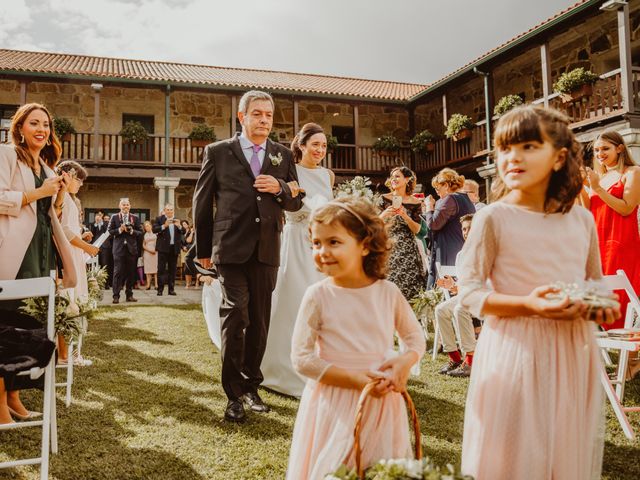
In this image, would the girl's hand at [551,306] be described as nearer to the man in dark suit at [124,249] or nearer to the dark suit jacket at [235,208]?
the dark suit jacket at [235,208]

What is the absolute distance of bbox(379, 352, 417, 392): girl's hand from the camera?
158cm

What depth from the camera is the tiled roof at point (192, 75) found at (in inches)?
666

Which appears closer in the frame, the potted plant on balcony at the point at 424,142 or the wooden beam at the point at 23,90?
the wooden beam at the point at 23,90

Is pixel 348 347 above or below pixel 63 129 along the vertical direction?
below

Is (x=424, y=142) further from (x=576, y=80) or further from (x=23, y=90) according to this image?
(x=23, y=90)

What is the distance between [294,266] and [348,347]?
2329 mm

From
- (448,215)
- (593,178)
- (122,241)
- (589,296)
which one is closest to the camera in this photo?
(589,296)

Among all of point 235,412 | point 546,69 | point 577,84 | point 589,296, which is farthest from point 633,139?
point 589,296

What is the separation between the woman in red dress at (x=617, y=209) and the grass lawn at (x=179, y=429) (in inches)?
35.6

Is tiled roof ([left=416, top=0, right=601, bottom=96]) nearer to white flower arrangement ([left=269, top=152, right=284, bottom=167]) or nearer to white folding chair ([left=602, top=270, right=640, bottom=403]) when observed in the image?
white folding chair ([left=602, top=270, right=640, bottom=403])

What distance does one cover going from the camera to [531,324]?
1610 millimetres

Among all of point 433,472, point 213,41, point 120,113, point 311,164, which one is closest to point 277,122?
point 120,113

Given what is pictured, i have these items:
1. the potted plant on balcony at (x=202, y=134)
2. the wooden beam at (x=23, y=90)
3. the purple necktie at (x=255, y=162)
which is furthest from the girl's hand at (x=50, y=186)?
the wooden beam at (x=23, y=90)

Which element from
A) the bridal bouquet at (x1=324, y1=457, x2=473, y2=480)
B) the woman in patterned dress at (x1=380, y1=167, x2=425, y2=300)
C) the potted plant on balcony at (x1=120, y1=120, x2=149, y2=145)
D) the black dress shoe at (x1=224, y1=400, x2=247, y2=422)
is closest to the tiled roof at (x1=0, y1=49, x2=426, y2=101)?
the potted plant on balcony at (x1=120, y1=120, x2=149, y2=145)
